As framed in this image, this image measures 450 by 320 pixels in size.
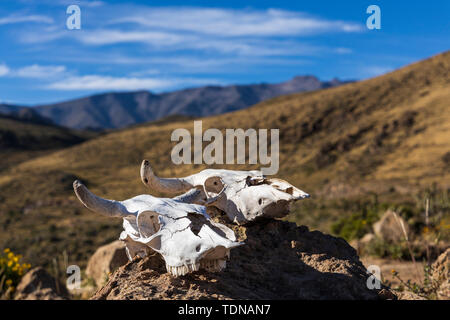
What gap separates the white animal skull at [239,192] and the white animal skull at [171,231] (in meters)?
0.38

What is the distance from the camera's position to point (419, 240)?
10789mm

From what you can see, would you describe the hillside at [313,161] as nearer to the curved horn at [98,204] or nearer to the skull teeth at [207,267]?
the curved horn at [98,204]

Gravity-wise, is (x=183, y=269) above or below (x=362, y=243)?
above

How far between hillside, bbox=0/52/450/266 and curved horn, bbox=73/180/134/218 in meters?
13.9

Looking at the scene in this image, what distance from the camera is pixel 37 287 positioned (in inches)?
304

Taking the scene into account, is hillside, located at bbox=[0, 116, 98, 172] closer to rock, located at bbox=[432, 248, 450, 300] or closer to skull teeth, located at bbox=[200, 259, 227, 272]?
rock, located at bbox=[432, 248, 450, 300]

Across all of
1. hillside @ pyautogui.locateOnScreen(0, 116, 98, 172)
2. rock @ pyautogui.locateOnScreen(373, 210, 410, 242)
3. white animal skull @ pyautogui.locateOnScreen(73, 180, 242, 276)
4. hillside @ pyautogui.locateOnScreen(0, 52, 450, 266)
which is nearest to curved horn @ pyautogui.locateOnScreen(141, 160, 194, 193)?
white animal skull @ pyautogui.locateOnScreen(73, 180, 242, 276)

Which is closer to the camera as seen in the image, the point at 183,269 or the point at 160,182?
the point at 183,269

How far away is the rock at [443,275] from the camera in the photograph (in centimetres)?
512

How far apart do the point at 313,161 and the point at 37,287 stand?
31.5 metres

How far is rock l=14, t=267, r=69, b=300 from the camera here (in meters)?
7.47

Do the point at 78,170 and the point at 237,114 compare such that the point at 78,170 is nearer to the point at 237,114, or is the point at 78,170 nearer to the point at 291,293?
the point at 237,114
